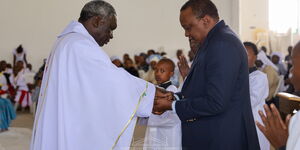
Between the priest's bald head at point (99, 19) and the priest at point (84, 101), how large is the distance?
16cm

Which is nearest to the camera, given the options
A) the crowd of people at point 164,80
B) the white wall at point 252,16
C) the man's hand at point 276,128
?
the man's hand at point 276,128

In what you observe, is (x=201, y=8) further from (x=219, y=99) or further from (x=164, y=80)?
(x=164, y=80)

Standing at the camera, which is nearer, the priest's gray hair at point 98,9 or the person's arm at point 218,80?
the person's arm at point 218,80

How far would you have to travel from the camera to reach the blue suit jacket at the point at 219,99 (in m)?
2.40

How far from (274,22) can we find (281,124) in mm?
17456

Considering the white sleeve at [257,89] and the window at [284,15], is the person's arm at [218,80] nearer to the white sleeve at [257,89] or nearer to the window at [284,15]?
the white sleeve at [257,89]

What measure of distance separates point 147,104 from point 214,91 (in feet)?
1.65

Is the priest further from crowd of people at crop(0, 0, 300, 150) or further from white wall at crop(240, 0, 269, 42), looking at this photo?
white wall at crop(240, 0, 269, 42)

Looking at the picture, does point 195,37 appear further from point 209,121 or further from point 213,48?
point 209,121

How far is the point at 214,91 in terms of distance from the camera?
2389mm

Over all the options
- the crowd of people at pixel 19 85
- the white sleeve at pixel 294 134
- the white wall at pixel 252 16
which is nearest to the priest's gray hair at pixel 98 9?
the white sleeve at pixel 294 134

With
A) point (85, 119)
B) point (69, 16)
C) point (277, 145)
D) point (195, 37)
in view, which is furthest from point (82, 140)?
point (69, 16)

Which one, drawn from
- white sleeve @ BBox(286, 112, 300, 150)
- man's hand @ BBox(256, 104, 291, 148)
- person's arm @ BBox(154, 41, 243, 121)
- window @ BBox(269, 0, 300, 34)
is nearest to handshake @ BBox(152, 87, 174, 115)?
person's arm @ BBox(154, 41, 243, 121)

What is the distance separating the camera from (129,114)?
2576mm
